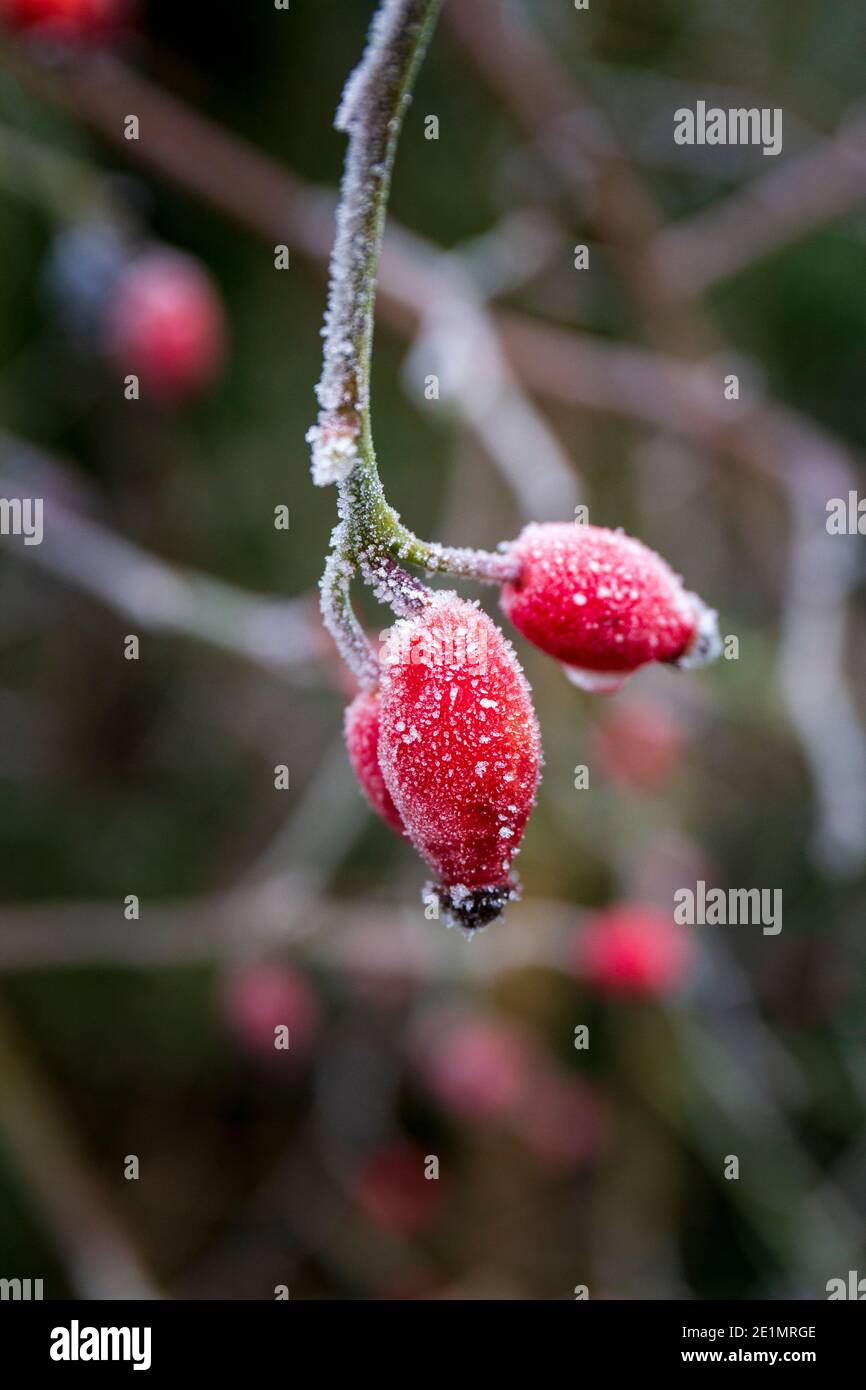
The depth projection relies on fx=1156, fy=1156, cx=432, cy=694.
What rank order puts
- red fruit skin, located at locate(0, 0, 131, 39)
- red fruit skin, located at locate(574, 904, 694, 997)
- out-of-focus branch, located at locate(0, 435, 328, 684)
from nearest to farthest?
out-of-focus branch, located at locate(0, 435, 328, 684)
red fruit skin, located at locate(0, 0, 131, 39)
red fruit skin, located at locate(574, 904, 694, 997)

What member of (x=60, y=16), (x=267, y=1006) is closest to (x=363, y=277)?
(x=60, y=16)

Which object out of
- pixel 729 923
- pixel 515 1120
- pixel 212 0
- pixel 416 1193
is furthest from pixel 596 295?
pixel 416 1193

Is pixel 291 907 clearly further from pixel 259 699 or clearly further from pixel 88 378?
pixel 88 378

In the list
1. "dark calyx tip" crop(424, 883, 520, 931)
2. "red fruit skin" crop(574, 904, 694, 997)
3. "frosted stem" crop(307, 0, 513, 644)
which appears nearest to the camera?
"frosted stem" crop(307, 0, 513, 644)

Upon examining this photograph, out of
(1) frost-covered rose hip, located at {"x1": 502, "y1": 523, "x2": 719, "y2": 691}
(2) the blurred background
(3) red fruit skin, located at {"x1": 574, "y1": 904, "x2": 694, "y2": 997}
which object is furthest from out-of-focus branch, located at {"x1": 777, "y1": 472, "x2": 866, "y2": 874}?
(1) frost-covered rose hip, located at {"x1": 502, "y1": 523, "x2": 719, "y2": 691}

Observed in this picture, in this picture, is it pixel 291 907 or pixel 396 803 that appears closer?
pixel 396 803

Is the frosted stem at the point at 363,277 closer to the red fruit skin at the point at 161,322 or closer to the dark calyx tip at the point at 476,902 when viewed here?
the dark calyx tip at the point at 476,902

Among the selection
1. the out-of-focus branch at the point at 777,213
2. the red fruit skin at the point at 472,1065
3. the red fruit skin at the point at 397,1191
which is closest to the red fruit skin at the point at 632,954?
the red fruit skin at the point at 472,1065

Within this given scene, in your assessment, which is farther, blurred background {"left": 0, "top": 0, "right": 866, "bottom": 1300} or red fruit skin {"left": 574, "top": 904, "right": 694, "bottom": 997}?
blurred background {"left": 0, "top": 0, "right": 866, "bottom": 1300}

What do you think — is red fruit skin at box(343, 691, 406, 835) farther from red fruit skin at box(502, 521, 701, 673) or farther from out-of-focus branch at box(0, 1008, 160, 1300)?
out-of-focus branch at box(0, 1008, 160, 1300)
